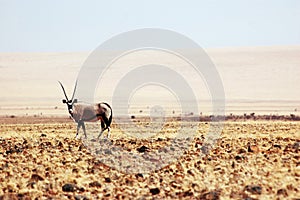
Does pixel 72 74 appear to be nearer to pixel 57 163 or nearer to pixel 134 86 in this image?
pixel 134 86

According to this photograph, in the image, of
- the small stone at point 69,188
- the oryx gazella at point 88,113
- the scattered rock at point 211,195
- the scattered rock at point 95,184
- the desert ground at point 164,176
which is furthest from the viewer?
the oryx gazella at point 88,113

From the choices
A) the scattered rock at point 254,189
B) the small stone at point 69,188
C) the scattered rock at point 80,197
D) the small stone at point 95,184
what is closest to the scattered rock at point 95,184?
the small stone at point 95,184

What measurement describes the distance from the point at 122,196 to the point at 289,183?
8.42ft

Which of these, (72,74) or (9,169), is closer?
(9,169)

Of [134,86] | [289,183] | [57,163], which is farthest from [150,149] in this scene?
[134,86]

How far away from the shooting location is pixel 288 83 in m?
93.3

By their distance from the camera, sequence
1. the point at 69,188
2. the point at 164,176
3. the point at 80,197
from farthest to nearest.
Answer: the point at 164,176 < the point at 69,188 < the point at 80,197

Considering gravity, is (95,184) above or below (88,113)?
below

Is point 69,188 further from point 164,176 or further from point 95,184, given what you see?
point 164,176

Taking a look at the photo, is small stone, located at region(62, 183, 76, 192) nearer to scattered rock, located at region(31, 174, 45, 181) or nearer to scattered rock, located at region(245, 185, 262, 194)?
scattered rock, located at region(31, 174, 45, 181)

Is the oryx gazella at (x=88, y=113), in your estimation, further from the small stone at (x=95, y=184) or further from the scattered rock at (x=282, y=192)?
the scattered rock at (x=282, y=192)

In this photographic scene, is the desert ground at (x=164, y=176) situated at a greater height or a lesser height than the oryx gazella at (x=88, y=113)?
lesser

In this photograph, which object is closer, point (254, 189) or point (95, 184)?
point (254, 189)

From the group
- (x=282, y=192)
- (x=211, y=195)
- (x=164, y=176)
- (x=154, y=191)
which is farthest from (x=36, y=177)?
(x=282, y=192)
